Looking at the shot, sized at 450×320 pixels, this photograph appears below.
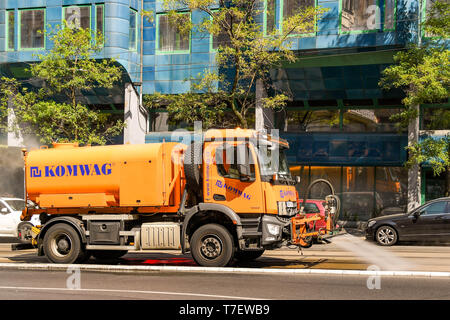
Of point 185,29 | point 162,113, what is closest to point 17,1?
point 162,113

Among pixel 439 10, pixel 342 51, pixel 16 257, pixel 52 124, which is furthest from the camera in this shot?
pixel 342 51

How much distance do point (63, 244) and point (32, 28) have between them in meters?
19.9

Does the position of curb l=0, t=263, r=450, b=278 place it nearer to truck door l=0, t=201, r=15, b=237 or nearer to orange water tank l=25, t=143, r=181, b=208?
orange water tank l=25, t=143, r=181, b=208

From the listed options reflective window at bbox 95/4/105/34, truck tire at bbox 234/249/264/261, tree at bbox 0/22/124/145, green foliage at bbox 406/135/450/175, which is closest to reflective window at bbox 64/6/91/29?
reflective window at bbox 95/4/105/34

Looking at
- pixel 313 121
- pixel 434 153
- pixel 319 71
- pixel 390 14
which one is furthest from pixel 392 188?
pixel 390 14

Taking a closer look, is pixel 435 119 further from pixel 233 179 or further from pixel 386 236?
pixel 233 179

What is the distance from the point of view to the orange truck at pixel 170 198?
12.3 meters

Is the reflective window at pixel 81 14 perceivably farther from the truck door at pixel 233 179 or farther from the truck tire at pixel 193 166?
the truck door at pixel 233 179

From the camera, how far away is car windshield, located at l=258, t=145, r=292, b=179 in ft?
40.7

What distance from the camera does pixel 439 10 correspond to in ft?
71.6

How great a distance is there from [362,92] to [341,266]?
51.8 ft

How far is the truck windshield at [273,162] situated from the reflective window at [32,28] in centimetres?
2071

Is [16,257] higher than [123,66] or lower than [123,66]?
lower
